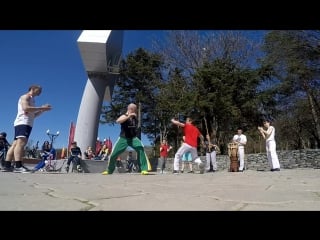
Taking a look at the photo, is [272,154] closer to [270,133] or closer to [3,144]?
[270,133]

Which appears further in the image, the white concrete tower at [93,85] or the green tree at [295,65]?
the green tree at [295,65]

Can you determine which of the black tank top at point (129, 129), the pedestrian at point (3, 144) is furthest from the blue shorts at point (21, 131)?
the pedestrian at point (3, 144)

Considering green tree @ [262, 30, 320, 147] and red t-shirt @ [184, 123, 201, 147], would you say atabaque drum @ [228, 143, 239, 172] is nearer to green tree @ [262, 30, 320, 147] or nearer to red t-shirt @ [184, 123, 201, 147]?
red t-shirt @ [184, 123, 201, 147]

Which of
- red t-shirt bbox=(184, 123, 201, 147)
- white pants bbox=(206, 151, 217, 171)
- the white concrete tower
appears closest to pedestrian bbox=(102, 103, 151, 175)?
red t-shirt bbox=(184, 123, 201, 147)

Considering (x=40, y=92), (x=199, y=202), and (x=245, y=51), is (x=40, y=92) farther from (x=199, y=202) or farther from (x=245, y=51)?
(x=245, y=51)

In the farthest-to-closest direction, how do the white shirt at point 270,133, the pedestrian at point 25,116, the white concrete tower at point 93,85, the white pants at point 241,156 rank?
the white concrete tower at point 93,85
the white pants at point 241,156
the white shirt at point 270,133
the pedestrian at point 25,116

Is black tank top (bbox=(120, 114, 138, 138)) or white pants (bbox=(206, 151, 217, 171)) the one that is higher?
black tank top (bbox=(120, 114, 138, 138))

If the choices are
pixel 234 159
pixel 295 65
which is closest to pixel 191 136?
pixel 234 159

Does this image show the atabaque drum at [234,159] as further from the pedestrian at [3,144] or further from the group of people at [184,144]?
the pedestrian at [3,144]

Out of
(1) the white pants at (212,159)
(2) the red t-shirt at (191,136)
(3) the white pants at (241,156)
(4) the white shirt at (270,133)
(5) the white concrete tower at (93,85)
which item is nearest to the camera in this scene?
(2) the red t-shirt at (191,136)

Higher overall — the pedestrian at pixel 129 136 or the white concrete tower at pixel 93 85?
the white concrete tower at pixel 93 85
